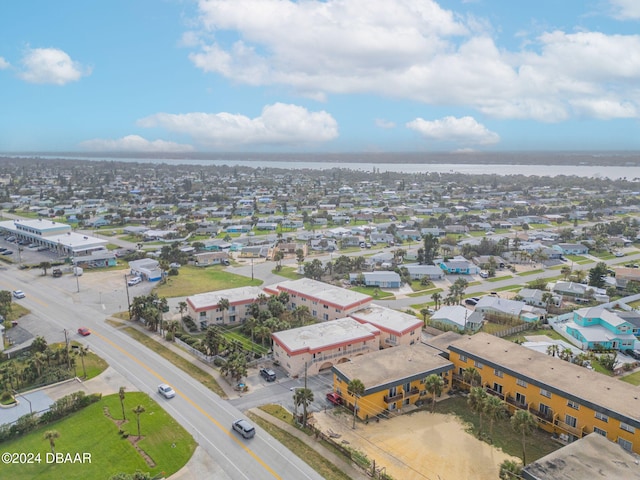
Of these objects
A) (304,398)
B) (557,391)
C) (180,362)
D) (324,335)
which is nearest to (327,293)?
(324,335)

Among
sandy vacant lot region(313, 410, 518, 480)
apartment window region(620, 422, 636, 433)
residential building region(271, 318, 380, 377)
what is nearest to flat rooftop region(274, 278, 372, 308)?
residential building region(271, 318, 380, 377)

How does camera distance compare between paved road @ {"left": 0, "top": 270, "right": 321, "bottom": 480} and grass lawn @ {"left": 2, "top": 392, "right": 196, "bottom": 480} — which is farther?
paved road @ {"left": 0, "top": 270, "right": 321, "bottom": 480}

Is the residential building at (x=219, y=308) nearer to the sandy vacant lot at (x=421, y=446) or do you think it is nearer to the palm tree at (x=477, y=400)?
the sandy vacant lot at (x=421, y=446)

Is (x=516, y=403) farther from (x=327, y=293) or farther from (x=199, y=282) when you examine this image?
(x=199, y=282)

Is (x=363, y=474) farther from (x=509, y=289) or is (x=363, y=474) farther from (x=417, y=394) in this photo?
(x=509, y=289)

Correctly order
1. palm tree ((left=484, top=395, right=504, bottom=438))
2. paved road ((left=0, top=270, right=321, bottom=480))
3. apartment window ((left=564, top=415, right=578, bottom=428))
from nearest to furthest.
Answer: paved road ((left=0, top=270, right=321, bottom=480)), palm tree ((left=484, top=395, right=504, bottom=438)), apartment window ((left=564, top=415, right=578, bottom=428))

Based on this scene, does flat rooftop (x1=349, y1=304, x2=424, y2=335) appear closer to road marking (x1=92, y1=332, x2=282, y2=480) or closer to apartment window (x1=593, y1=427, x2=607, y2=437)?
apartment window (x1=593, y1=427, x2=607, y2=437)

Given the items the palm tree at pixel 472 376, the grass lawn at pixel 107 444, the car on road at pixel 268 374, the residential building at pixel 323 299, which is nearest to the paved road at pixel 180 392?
the grass lawn at pixel 107 444

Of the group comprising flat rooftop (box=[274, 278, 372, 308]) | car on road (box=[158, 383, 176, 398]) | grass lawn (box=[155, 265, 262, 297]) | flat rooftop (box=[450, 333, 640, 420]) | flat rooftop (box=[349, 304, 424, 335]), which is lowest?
grass lawn (box=[155, 265, 262, 297])
